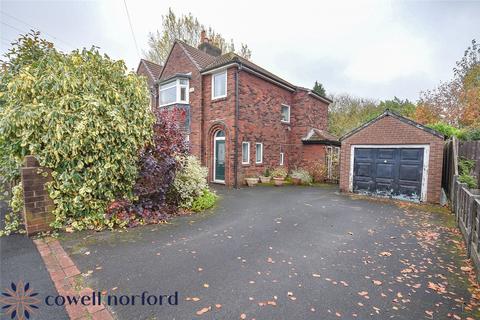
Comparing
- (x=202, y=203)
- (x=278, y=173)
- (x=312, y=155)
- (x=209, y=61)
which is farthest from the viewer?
(x=312, y=155)

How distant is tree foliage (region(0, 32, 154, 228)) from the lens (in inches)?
175

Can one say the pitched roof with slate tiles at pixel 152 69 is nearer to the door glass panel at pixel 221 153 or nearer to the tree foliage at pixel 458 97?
the door glass panel at pixel 221 153

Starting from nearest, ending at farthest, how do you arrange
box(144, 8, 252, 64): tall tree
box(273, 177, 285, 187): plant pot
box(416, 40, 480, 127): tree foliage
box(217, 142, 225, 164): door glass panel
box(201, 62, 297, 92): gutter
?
box(201, 62, 297, 92): gutter
box(217, 142, 225, 164): door glass panel
box(273, 177, 285, 187): plant pot
box(416, 40, 480, 127): tree foliage
box(144, 8, 252, 64): tall tree

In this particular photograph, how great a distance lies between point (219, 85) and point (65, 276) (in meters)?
11.2

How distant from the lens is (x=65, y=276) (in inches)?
121

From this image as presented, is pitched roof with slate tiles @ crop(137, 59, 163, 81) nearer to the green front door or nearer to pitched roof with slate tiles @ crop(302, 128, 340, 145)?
the green front door

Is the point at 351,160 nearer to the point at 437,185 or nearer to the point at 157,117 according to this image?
the point at 437,185

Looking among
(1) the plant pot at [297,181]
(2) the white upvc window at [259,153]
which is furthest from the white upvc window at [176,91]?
(1) the plant pot at [297,181]

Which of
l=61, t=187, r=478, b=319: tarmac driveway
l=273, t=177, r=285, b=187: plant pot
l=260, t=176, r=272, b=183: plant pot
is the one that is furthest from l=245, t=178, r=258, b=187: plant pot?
l=61, t=187, r=478, b=319: tarmac driveway

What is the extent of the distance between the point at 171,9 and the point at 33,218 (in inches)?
939

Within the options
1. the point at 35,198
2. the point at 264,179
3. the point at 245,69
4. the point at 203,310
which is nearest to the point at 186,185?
the point at 35,198

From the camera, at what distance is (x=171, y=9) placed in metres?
21.5

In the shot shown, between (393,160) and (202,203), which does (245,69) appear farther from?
(393,160)

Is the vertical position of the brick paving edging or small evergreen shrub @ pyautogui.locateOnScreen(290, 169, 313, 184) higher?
small evergreen shrub @ pyautogui.locateOnScreen(290, 169, 313, 184)
